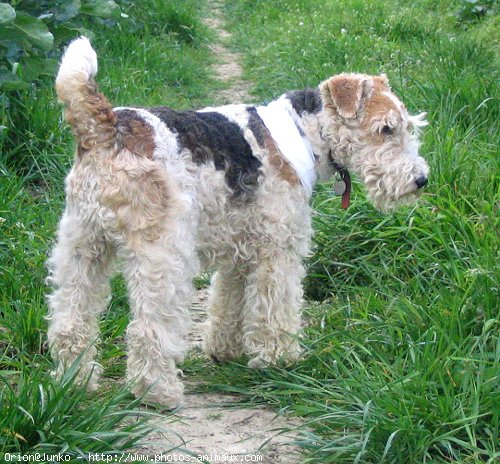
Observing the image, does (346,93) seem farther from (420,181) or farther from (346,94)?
(420,181)

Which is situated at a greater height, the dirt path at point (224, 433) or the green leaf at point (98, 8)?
the green leaf at point (98, 8)

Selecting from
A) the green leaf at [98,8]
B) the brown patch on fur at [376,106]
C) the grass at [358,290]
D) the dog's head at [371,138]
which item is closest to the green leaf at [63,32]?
the green leaf at [98,8]

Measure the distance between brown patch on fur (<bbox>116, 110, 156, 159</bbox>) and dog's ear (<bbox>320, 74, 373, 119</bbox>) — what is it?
1.11 meters

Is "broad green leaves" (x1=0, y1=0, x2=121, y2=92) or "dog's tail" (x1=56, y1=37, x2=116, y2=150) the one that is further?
"broad green leaves" (x1=0, y1=0, x2=121, y2=92)

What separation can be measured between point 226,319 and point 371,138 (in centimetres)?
126

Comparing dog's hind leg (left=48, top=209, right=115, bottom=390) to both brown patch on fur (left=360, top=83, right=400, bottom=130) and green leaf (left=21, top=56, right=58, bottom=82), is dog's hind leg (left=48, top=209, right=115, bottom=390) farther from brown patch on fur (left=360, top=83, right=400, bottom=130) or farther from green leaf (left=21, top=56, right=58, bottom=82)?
green leaf (left=21, top=56, right=58, bottom=82)

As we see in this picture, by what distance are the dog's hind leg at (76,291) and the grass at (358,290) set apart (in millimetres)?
171

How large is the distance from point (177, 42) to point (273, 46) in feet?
3.50

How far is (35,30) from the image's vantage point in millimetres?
6148

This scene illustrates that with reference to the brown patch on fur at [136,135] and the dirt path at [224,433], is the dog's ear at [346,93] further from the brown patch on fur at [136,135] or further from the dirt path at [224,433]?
the dirt path at [224,433]

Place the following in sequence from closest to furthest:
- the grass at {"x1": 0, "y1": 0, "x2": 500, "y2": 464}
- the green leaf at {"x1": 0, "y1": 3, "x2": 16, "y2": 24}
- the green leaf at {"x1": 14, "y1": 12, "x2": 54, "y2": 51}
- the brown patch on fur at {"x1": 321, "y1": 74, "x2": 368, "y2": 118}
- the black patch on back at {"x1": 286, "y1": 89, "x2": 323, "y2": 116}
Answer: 1. the grass at {"x1": 0, "y1": 0, "x2": 500, "y2": 464}
2. the brown patch on fur at {"x1": 321, "y1": 74, "x2": 368, "y2": 118}
3. the black patch on back at {"x1": 286, "y1": 89, "x2": 323, "y2": 116}
4. the green leaf at {"x1": 0, "y1": 3, "x2": 16, "y2": 24}
5. the green leaf at {"x1": 14, "y1": 12, "x2": 54, "y2": 51}

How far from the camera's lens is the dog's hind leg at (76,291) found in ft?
13.2

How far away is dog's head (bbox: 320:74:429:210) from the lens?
4656 mm

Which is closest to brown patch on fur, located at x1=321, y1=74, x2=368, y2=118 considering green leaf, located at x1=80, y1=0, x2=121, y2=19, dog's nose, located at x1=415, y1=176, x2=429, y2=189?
dog's nose, located at x1=415, y1=176, x2=429, y2=189
